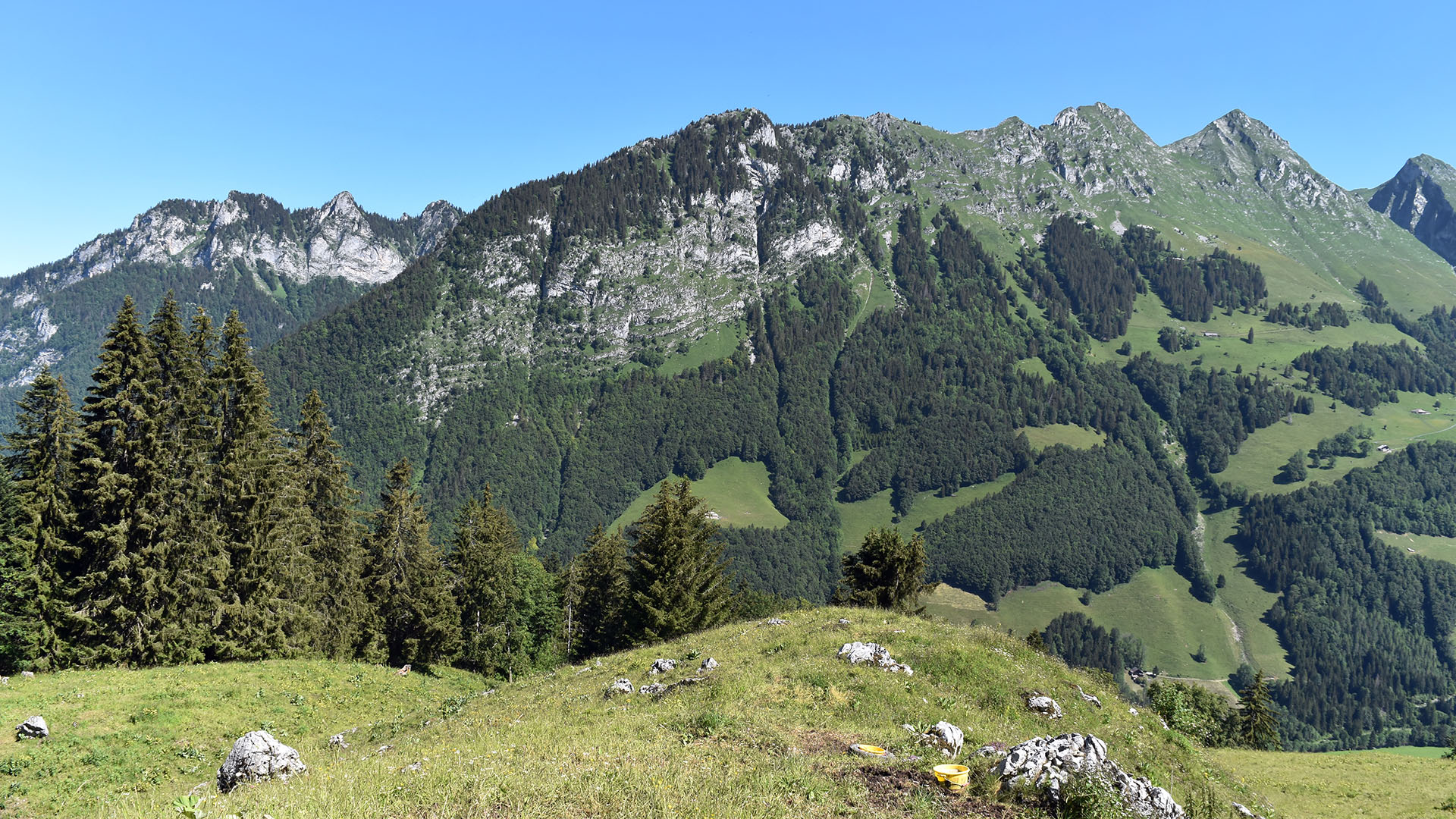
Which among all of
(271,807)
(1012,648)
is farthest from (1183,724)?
(271,807)

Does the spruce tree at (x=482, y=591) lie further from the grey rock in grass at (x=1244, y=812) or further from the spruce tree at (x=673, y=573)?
the grey rock in grass at (x=1244, y=812)

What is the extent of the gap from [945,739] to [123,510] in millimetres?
43737

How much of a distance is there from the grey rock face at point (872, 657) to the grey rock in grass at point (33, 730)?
89.6 feet

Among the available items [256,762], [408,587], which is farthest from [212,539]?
[256,762]

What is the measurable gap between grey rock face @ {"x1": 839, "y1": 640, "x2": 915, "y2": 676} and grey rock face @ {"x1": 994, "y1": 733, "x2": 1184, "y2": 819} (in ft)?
31.1

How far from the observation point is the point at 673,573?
56.3 m

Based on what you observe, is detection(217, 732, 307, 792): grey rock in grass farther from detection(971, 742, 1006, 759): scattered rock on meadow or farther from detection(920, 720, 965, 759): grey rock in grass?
detection(971, 742, 1006, 759): scattered rock on meadow

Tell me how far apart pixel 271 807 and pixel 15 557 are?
4089cm

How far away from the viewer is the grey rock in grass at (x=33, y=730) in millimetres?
23189

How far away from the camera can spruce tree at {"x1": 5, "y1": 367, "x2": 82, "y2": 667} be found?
36500mm

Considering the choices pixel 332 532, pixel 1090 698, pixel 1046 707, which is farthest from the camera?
pixel 332 532

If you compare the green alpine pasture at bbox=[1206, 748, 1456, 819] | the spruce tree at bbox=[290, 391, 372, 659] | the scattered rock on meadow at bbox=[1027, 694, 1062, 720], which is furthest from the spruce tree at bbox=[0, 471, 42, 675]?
the green alpine pasture at bbox=[1206, 748, 1456, 819]

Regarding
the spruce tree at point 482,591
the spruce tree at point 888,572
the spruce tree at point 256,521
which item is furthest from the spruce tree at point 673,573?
the spruce tree at point 256,521

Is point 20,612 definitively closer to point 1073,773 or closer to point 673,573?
point 673,573
